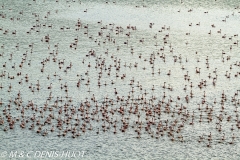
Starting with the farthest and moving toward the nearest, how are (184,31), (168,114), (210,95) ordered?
(184,31) → (210,95) → (168,114)

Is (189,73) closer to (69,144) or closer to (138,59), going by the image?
(138,59)

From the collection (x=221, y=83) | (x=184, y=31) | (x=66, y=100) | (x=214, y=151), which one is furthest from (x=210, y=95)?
(x=184, y=31)

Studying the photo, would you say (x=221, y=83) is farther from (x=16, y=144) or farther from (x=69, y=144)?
(x=16, y=144)

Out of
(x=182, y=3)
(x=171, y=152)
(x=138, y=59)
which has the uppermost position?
(x=182, y=3)

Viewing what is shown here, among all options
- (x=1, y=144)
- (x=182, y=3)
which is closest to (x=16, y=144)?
(x=1, y=144)

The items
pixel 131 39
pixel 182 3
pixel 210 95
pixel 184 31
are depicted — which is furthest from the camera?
pixel 182 3

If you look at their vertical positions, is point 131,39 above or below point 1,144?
above

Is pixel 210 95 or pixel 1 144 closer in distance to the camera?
pixel 1 144
